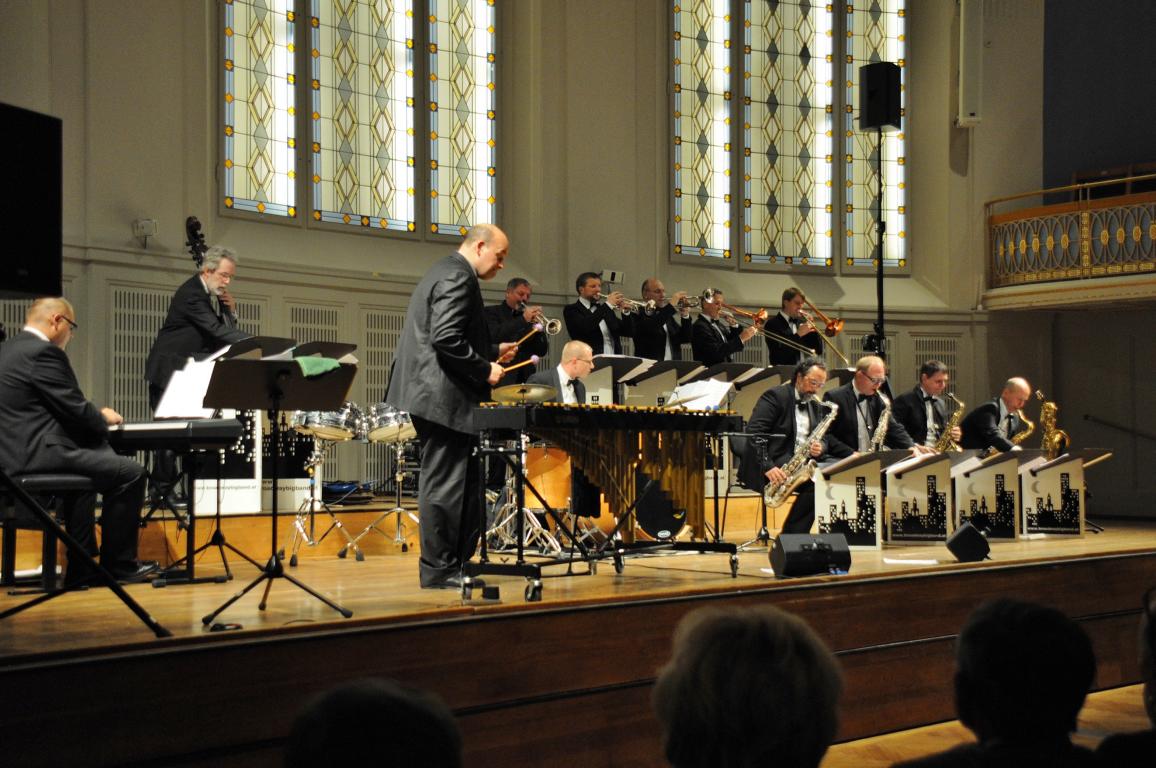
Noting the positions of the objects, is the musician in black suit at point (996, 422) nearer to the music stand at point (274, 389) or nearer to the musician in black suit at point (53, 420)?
→ the music stand at point (274, 389)

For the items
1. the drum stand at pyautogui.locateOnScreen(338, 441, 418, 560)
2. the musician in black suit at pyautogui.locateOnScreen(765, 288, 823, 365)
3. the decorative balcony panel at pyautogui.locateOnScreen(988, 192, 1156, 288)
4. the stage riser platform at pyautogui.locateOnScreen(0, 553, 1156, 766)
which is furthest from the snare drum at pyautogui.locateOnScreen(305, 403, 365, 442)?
the decorative balcony panel at pyautogui.locateOnScreen(988, 192, 1156, 288)

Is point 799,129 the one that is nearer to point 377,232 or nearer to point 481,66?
point 481,66

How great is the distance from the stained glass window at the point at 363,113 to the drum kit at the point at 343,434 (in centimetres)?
334

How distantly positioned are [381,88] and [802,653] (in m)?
9.65

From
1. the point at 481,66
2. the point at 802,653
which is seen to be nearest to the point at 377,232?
the point at 481,66

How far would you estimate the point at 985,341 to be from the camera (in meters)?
13.4

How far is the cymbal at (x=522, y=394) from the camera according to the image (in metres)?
5.21

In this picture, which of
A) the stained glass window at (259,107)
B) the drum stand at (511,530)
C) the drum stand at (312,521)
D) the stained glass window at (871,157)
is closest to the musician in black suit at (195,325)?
the drum stand at (312,521)

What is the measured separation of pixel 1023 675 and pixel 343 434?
18.9ft

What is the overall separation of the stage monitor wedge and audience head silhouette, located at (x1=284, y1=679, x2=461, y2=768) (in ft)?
7.70

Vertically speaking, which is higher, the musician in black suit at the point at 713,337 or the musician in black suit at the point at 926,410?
the musician in black suit at the point at 713,337

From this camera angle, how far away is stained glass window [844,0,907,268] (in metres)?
13.3

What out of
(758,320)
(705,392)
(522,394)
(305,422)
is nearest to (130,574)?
(305,422)

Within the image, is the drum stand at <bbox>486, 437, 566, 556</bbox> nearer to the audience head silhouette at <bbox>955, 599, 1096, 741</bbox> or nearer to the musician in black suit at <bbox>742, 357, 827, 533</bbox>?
the musician in black suit at <bbox>742, 357, 827, 533</bbox>
